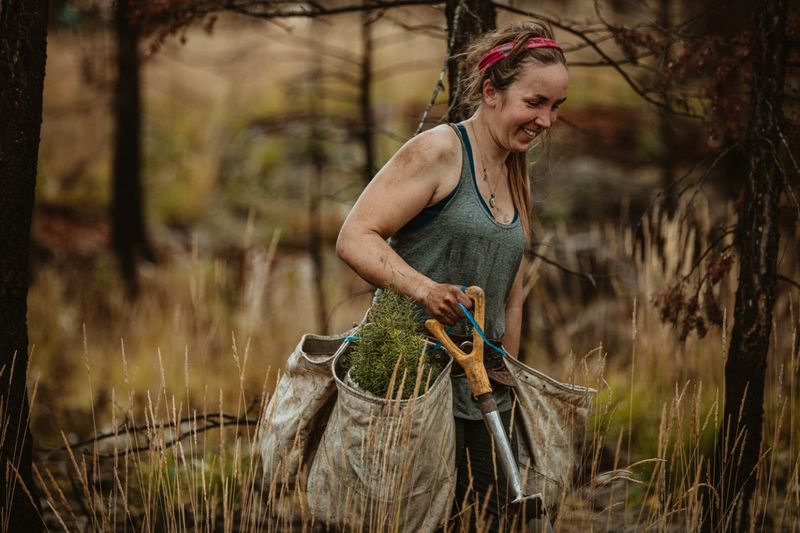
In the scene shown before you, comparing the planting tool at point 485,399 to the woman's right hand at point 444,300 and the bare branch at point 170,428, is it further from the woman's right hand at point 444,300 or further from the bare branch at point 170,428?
the bare branch at point 170,428

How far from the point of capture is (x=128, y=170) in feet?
32.0

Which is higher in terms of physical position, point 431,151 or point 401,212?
point 431,151

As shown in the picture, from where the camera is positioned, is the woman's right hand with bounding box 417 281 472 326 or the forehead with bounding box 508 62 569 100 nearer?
the woman's right hand with bounding box 417 281 472 326

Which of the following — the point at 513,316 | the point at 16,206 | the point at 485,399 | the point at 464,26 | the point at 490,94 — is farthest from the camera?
the point at 464,26

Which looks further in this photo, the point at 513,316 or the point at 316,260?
the point at 316,260

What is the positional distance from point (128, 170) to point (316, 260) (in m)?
3.49

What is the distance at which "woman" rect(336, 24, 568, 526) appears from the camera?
Answer: 2590 mm

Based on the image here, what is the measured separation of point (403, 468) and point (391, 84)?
13.8 m

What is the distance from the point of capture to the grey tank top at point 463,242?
2.70m

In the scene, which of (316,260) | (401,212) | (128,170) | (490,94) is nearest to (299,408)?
(401,212)

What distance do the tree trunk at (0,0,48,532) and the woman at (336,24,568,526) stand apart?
122cm

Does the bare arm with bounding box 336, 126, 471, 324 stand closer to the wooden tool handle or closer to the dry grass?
the wooden tool handle

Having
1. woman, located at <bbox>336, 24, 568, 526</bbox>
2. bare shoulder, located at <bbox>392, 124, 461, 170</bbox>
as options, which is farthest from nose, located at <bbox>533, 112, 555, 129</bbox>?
bare shoulder, located at <bbox>392, 124, 461, 170</bbox>

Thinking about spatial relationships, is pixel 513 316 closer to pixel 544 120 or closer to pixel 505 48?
pixel 544 120
